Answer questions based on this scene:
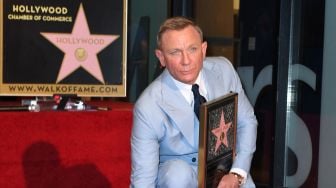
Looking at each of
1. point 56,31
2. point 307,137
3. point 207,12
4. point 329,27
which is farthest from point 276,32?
point 56,31

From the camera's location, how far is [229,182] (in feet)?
7.25

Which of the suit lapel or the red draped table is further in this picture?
the red draped table

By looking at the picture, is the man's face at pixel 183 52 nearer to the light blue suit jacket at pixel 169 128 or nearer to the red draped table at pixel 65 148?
the light blue suit jacket at pixel 169 128

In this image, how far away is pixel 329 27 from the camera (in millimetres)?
3395

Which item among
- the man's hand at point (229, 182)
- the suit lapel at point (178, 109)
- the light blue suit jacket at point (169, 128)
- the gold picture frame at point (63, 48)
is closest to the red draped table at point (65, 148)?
the gold picture frame at point (63, 48)

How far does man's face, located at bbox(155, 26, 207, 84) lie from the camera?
7.14 feet

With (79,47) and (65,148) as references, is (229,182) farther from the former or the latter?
(79,47)

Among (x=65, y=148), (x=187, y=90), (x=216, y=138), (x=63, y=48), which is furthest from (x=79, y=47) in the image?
(x=216, y=138)

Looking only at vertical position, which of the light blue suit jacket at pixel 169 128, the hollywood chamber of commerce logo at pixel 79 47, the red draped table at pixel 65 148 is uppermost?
the hollywood chamber of commerce logo at pixel 79 47

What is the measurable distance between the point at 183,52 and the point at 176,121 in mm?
253

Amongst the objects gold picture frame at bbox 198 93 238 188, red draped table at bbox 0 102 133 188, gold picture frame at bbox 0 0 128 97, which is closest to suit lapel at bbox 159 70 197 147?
gold picture frame at bbox 198 93 238 188

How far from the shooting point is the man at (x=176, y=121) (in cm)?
220

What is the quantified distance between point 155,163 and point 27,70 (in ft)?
4.93

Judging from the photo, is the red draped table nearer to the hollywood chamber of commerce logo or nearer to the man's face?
the hollywood chamber of commerce logo
